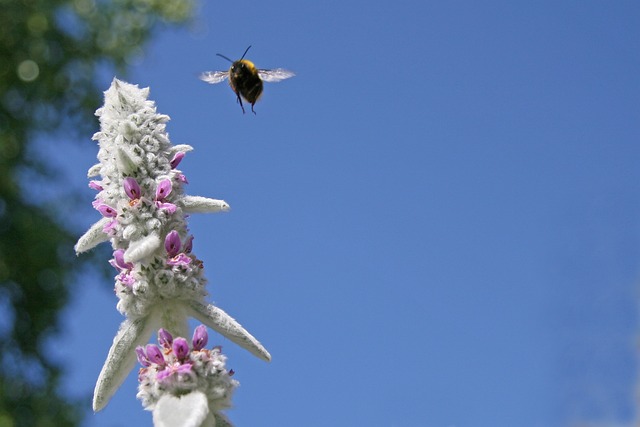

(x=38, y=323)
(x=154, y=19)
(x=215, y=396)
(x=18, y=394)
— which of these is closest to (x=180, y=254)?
(x=215, y=396)

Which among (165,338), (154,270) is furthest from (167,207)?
(165,338)

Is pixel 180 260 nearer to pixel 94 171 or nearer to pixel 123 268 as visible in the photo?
pixel 123 268

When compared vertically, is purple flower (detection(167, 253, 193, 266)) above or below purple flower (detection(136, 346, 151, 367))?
above

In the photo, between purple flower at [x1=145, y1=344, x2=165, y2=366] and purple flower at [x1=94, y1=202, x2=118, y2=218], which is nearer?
purple flower at [x1=145, y1=344, x2=165, y2=366]

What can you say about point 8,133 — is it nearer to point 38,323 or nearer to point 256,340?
point 38,323

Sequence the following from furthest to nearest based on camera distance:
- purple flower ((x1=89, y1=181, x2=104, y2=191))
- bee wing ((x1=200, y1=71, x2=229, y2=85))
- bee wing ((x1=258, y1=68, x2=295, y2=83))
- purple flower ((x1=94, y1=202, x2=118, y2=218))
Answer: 1. bee wing ((x1=258, y1=68, x2=295, y2=83))
2. bee wing ((x1=200, y1=71, x2=229, y2=85))
3. purple flower ((x1=89, y1=181, x2=104, y2=191))
4. purple flower ((x1=94, y1=202, x2=118, y2=218))

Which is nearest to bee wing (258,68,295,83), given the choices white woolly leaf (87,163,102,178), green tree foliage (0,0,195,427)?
white woolly leaf (87,163,102,178)

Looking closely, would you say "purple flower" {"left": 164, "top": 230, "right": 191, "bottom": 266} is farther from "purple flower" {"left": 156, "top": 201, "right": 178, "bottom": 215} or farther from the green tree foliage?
the green tree foliage
